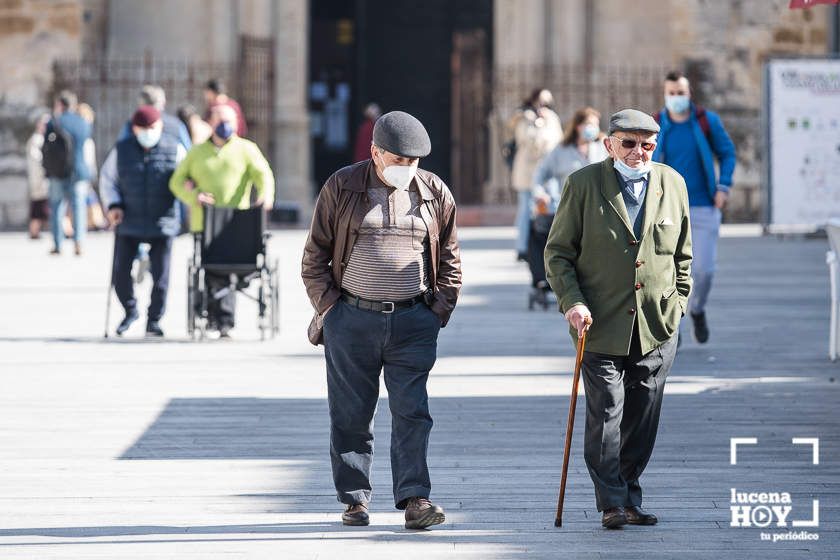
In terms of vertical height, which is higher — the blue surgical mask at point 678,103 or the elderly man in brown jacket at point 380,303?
the blue surgical mask at point 678,103

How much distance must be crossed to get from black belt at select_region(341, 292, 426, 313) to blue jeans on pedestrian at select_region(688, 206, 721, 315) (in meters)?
4.85

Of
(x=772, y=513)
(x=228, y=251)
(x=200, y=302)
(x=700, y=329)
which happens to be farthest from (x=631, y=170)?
(x=200, y=302)

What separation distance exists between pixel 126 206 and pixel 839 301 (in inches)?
193

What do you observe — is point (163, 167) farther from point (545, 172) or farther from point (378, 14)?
point (378, 14)

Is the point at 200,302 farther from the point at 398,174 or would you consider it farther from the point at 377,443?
the point at 398,174

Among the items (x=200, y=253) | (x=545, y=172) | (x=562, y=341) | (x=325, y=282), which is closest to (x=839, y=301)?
(x=562, y=341)

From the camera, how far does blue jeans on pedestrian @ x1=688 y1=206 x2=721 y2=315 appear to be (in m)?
11.7

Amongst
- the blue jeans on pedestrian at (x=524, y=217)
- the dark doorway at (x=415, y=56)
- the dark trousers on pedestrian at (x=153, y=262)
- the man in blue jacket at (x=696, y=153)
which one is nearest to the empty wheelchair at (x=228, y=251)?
the dark trousers on pedestrian at (x=153, y=262)

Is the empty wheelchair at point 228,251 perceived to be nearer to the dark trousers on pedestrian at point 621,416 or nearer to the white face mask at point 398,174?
the white face mask at point 398,174

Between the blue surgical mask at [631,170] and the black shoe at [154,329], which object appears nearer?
the blue surgical mask at [631,170]

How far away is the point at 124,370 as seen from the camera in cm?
1152

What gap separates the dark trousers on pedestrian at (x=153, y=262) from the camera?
1311 cm

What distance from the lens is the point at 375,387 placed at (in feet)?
23.3

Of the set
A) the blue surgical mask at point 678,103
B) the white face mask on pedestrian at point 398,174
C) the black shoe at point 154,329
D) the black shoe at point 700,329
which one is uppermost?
the blue surgical mask at point 678,103
